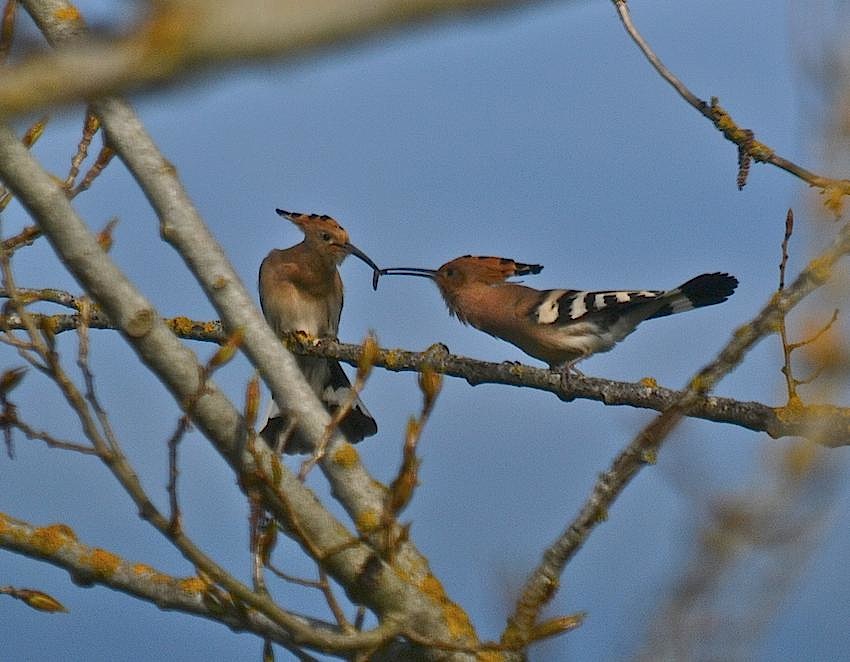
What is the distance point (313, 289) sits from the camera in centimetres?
775

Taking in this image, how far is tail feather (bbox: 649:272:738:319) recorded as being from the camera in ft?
19.4

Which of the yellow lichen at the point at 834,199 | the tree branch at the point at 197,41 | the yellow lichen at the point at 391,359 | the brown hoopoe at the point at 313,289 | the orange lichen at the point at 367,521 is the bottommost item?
the tree branch at the point at 197,41

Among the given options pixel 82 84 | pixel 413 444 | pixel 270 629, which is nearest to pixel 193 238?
pixel 413 444

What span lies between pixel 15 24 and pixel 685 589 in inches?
102

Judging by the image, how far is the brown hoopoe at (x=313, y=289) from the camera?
699 cm

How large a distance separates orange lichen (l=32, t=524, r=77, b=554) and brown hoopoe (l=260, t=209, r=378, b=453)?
11.7 feet

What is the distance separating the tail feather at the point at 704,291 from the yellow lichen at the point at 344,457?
330 cm

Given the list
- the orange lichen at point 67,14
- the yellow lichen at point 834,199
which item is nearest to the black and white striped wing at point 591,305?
the yellow lichen at point 834,199

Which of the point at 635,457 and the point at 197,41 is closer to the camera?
the point at 197,41

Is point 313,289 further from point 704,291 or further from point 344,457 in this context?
point 344,457

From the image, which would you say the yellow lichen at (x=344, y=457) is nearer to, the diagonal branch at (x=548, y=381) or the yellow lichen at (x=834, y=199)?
the diagonal branch at (x=548, y=381)

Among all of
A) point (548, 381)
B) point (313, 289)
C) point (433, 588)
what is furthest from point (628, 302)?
point (433, 588)

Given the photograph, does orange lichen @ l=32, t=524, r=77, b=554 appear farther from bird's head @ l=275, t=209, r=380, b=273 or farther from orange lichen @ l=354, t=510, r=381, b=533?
bird's head @ l=275, t=209, r=380, b=273

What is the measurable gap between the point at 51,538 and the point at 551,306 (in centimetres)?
430
